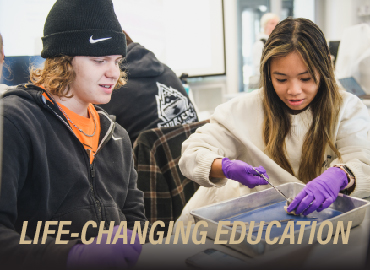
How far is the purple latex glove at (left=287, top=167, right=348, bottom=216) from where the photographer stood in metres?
0.93

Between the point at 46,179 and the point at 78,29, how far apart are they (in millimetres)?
348

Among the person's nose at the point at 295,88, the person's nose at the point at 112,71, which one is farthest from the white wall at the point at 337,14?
the person's nose at the point at 112,71

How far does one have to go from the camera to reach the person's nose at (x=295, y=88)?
116 centimetres

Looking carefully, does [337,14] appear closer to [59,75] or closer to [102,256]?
[59,75]

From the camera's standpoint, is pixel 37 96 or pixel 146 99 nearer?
pixel 37 96

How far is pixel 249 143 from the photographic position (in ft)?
4.21

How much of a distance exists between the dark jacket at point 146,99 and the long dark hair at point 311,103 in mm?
564

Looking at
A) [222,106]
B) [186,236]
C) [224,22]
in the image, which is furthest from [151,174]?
[224,22]

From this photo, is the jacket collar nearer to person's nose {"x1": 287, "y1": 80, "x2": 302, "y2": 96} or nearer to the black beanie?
the black beanie

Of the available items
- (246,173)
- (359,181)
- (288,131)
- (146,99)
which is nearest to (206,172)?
(246,173)

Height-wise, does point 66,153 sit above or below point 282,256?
above

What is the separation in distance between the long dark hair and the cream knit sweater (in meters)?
0.02

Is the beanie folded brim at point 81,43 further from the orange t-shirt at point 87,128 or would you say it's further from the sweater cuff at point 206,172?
the sweater cuff at point 206,172

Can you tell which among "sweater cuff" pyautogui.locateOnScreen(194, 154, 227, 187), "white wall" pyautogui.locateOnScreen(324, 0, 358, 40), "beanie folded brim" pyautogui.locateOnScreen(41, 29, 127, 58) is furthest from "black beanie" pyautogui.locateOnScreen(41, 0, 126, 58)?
"white wall" pyautogui.locateOnScreen(324, 0, 358, 40)
